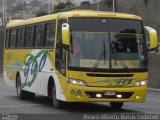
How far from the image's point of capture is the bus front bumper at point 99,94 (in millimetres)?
16906

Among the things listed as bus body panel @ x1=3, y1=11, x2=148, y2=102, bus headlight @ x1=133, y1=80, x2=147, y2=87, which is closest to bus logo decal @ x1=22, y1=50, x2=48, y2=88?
bus body panel @ x1=3, y1=11, x2=148, y2=102

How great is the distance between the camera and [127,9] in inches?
2044

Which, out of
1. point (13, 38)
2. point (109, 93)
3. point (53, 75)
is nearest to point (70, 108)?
point (53, 75)

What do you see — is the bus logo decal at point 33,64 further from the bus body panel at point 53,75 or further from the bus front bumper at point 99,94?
the bus front bumper at point 99,94

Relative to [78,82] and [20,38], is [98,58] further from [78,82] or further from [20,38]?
[20,38]

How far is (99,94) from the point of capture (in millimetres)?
17000

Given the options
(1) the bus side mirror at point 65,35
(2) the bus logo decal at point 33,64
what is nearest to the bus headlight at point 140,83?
(1) the bus side mirror at point 65,35

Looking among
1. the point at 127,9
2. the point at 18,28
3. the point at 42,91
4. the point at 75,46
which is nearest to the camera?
the point at 75,46

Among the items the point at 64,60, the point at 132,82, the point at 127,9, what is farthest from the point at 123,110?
the point at 127,9

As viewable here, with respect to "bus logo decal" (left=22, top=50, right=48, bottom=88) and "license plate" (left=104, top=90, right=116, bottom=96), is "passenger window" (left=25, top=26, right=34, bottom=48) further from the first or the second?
"license plate" (left=104, top=90, right=116, bottom=96)

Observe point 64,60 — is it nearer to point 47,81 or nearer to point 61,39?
point 61,39

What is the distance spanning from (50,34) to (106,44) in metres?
2.66

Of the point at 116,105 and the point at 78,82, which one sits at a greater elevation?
the point at 78,82

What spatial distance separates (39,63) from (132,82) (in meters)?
4.45
